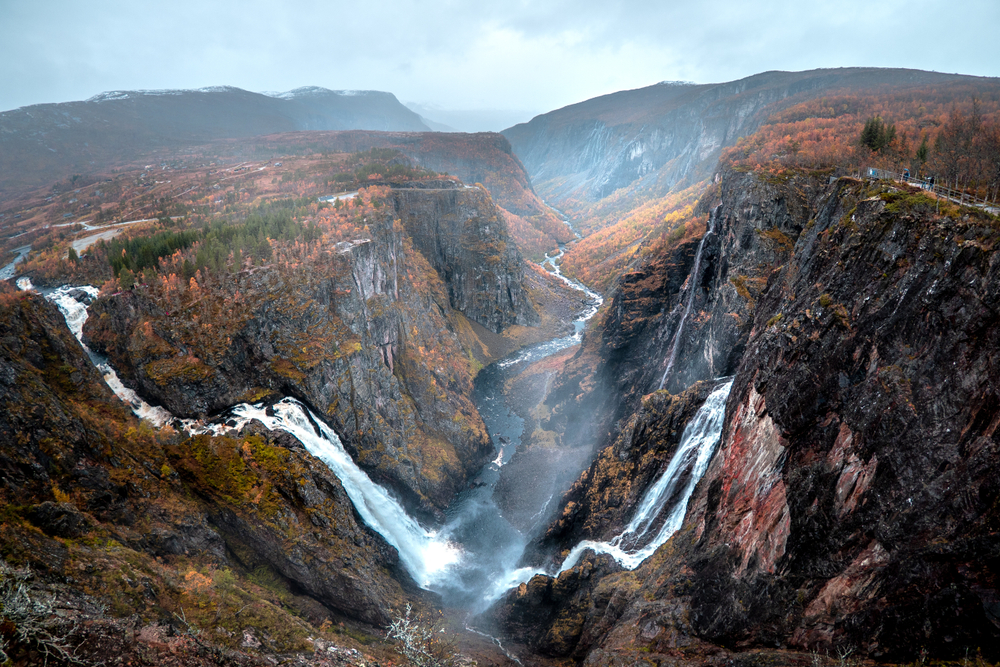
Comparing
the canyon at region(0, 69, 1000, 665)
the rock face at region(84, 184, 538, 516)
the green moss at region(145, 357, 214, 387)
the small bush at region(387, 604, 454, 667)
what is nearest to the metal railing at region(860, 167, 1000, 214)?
the canyon at region(0, 69, 1000, 665)

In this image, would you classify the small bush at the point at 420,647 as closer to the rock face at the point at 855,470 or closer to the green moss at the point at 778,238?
the rock face at the point at 855,470

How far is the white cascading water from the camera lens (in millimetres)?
29672

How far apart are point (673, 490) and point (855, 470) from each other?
15.2m

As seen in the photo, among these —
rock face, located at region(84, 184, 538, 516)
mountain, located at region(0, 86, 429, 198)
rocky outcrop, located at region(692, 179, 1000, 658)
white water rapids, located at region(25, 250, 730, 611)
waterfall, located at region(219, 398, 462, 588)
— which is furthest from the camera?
mountain, located at region(0, 86, 429, 198)

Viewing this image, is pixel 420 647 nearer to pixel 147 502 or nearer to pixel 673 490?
pixel 147 502

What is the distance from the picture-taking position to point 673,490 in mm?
31156

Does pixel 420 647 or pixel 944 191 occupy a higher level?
pixel 944 191

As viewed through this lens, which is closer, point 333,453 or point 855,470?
point 855,470

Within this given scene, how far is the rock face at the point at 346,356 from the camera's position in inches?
1465

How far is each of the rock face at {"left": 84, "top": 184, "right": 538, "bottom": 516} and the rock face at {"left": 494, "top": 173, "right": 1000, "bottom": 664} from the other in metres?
26.9

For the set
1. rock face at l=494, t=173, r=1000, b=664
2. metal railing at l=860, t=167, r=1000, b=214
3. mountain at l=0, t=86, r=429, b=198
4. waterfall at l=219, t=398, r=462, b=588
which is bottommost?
waterfall at l=219, t=398, r=462, b=588

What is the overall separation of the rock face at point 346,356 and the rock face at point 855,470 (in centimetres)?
2686

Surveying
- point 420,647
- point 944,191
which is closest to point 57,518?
point 420,647

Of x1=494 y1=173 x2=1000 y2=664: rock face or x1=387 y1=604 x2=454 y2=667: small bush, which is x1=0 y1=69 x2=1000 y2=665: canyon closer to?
x1=494 y1=173 x2=1000 y2=664: rock face
